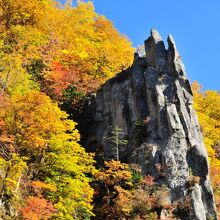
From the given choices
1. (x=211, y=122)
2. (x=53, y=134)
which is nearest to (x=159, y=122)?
(x=53, y=134)

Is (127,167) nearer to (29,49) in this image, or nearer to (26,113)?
(26,113)

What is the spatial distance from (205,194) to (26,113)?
1436 cm

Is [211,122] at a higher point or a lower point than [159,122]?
higher

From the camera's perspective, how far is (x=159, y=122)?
37.8 metres

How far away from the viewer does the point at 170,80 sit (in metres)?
40.0

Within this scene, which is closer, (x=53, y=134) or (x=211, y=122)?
(x=53, y=134)

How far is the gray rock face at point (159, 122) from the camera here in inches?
1371

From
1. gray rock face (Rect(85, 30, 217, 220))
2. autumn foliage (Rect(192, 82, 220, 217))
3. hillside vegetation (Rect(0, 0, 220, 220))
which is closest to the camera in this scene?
hillside vegetation (Rect(0, 0, 220, 220))

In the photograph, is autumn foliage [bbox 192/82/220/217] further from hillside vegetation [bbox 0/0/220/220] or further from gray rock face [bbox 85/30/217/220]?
gray rock face [bbox 85/30/217/220]

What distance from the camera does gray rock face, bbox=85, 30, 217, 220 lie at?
34.8m

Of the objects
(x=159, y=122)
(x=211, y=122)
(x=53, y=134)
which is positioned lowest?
(x=53, y=134)

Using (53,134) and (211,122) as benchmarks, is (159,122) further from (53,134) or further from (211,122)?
(211,122)

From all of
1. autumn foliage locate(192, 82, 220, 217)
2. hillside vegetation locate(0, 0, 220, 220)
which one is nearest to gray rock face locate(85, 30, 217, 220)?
hillside vegetation locate(0, 0, 220, 220)

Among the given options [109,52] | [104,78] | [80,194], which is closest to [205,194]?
[80,194]
